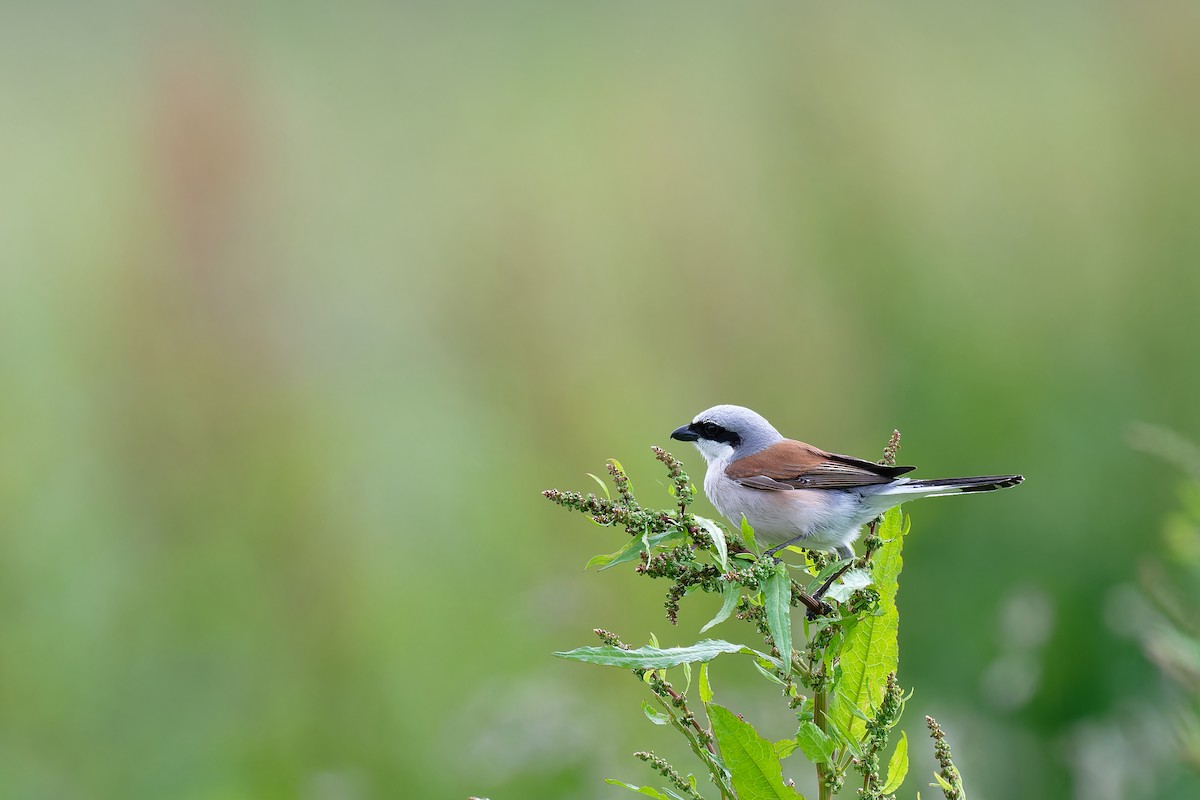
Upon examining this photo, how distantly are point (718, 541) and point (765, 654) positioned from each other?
0.15 m

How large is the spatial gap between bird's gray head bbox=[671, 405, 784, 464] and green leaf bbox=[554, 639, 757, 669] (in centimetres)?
127

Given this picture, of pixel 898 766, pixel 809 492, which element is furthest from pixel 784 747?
pixel 809 492

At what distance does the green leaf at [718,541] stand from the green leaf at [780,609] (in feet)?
0.20

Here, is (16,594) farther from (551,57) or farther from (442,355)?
(551,57)

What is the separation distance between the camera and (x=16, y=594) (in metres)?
4.48

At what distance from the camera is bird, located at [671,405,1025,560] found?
7.41 ft

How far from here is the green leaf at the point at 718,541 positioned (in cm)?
139

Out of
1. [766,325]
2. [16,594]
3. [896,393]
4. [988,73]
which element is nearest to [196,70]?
[16,594]

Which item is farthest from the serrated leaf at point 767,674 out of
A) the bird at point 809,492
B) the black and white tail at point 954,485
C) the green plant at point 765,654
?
the bird at point 809,492

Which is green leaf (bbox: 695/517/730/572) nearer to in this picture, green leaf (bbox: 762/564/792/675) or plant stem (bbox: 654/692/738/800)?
green leaf (bbox: 762/564/792/675)

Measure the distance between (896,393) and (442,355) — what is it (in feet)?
8.97

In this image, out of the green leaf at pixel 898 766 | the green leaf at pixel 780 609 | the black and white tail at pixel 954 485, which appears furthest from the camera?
the black and white tail at pixel 954 485

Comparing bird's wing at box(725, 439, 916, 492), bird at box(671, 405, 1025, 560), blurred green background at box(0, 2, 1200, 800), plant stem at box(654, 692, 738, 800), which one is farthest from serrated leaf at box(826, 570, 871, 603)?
blurred green background at box(0, 2, 1200, 800)

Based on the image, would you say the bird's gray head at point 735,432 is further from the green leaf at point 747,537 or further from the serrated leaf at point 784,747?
the serrated leaf at point 784,747
